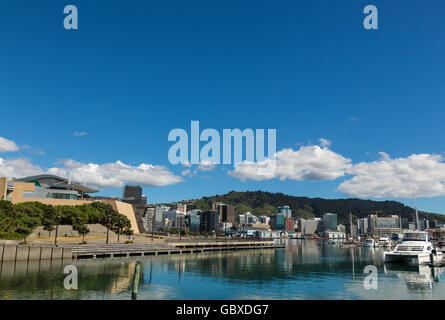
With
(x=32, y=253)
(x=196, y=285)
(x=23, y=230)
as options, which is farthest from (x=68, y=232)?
(x=196, y=285)

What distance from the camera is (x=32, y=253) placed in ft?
198

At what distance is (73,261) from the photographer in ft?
215

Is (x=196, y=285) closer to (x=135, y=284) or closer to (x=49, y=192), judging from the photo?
(x=135, y=284)

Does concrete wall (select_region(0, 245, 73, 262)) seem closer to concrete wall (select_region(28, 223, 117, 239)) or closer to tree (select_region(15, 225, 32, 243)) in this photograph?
tree (select_region(15, 225, 32, 243))

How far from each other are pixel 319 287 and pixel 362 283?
8.63 meters

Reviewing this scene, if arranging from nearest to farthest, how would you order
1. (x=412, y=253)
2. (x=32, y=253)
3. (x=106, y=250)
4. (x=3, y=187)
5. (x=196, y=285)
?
(x=196, y=285) < (x=32, y=253) < (x=412, y=253) < (x=106, y=250) < (x=3, y=187)

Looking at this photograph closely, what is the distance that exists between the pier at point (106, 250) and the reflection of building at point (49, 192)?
30178 millimetres

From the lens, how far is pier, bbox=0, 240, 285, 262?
58.7m

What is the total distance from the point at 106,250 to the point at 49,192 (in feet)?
198

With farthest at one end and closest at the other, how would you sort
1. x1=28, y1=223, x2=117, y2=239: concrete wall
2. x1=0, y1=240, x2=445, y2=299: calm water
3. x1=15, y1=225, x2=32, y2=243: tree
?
x1=28, y1=223, x2=117, y2=239: concrete wall → x1=15, y1=225, x2=32, y2=243: tree → x1=0, y1=240, x2=445, y2=299: calm water

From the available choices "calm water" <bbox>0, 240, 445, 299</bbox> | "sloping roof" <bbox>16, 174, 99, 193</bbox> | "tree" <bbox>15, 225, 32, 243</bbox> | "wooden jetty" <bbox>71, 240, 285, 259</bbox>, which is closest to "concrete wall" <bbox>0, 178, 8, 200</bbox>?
"tree" <bbox>15, 225, 32, 243</bbox>
